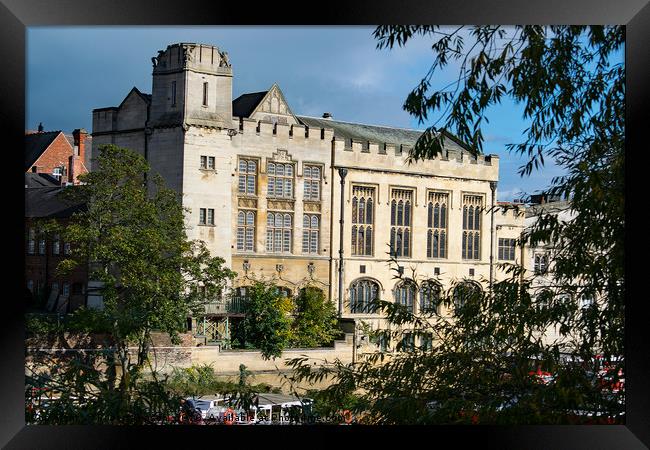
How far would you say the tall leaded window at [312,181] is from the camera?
1412cm

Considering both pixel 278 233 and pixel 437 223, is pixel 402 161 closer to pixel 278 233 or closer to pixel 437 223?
pixel 437 223

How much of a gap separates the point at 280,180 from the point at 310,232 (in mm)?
892

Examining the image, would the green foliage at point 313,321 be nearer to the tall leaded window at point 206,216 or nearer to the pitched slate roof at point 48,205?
the tall leaded window at point 206,216

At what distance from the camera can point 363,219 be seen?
14805mm

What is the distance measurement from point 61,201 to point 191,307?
6.44 ft

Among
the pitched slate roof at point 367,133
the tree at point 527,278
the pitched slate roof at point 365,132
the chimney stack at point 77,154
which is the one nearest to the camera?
the tree at point 527,278

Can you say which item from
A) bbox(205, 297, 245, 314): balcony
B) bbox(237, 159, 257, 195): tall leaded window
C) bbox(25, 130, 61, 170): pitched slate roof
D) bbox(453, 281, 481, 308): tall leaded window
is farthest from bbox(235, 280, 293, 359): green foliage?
bbox(453, 281, 481, 308): tall leaded window

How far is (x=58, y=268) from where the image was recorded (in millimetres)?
11086

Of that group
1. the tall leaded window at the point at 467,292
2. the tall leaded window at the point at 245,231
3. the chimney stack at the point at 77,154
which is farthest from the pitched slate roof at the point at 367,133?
the tall leaded window at the point at 467,292

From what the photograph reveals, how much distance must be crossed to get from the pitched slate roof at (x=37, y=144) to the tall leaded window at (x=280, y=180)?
301 centimetres

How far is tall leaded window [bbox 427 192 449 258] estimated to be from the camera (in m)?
14.1

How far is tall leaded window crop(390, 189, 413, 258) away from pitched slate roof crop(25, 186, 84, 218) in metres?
4.81

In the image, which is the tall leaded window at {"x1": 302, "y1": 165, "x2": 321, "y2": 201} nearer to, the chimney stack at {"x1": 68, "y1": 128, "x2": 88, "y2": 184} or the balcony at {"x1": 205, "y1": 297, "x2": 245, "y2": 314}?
the balcony at {"x1": 205, "y1": 297, "x2": 245, "y2": 314}
